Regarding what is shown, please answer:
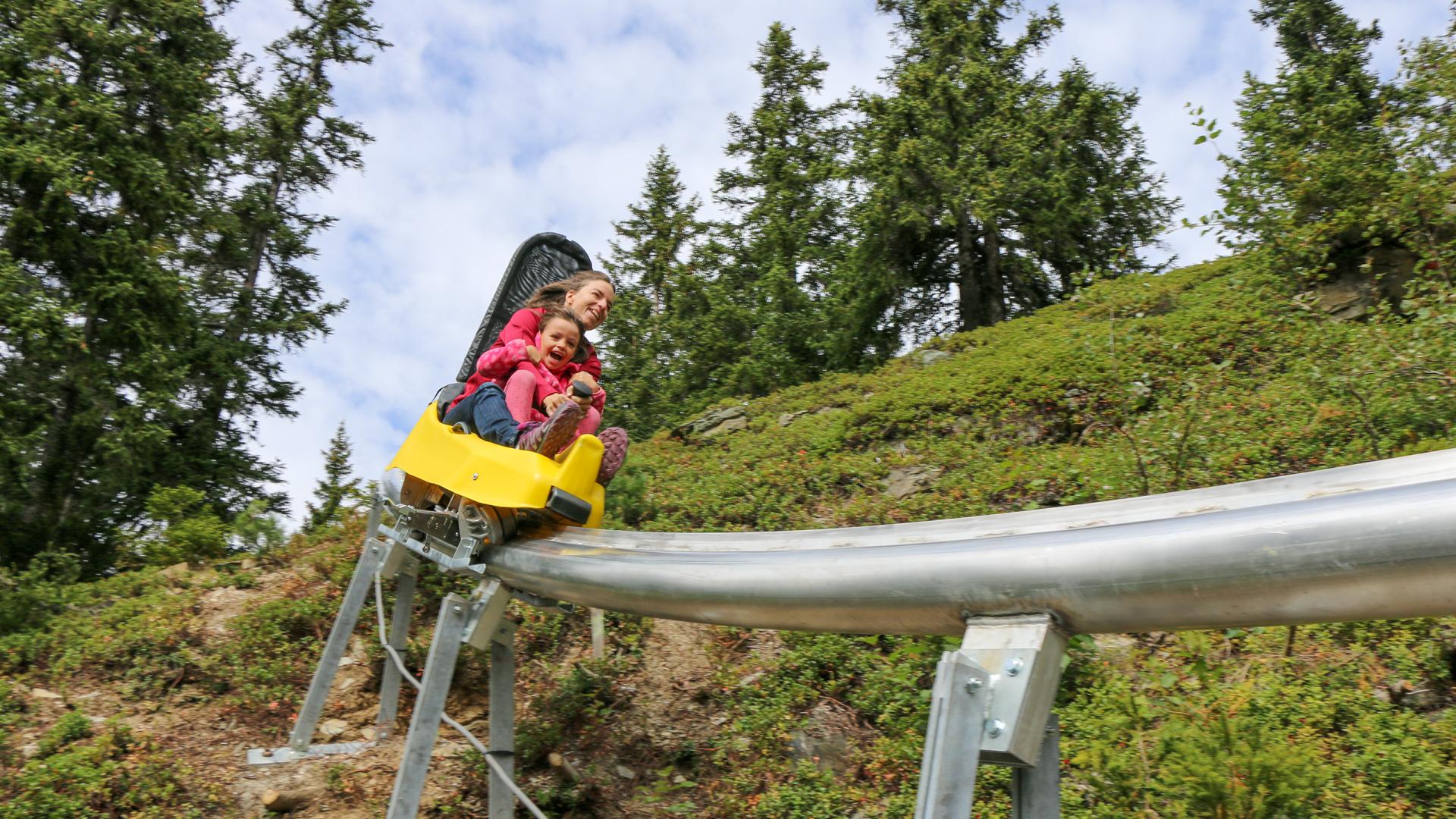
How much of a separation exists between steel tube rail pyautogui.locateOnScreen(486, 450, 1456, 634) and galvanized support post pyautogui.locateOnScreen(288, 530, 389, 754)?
2.74 m

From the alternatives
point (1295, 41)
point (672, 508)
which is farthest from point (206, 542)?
point (1295, 41)

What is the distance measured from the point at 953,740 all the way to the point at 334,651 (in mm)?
3885

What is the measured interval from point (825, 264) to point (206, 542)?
49.8 ft

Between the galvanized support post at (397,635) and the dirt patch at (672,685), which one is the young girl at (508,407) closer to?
the galvanized support post at (397,635)

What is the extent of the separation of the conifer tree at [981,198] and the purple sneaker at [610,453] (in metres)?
14.2

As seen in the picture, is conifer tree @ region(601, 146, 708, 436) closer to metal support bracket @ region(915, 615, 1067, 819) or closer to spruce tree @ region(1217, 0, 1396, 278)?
spruce tree @ region(1217, 0, 1396, 278)

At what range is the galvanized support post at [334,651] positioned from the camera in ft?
16.0

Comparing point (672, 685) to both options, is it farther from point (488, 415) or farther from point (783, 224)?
point (783, 224)

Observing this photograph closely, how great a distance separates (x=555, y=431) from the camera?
145 inches

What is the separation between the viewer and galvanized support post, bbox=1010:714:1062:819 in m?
1.99

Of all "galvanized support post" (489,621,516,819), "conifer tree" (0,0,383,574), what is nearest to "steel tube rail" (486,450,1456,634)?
"galvanized support post" (489,621,516,819)

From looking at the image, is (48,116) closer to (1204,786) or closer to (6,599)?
(6,599)

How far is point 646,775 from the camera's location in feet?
15.2

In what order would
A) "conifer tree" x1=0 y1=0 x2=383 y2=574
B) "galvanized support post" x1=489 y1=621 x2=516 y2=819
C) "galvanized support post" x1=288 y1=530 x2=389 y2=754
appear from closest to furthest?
1. "galvanized support post" x1=489 y1=621 x2=516 y2=819
2. "galvanized support post" x1=288 y1=530 x2=389 y2=754
3. "conifer tree" x1=0 y1=0 x2=383 y2=574
